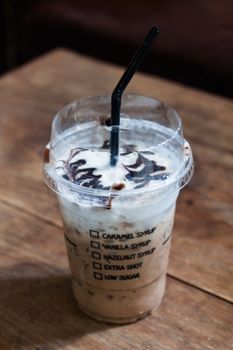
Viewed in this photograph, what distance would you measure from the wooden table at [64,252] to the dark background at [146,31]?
1.26ft

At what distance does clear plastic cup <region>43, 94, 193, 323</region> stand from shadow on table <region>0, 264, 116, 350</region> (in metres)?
0.02

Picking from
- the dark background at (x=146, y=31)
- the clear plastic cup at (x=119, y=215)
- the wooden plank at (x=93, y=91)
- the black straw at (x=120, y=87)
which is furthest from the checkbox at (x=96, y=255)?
the dark background at (x=146, y=31)

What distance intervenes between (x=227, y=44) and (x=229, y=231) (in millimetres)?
862

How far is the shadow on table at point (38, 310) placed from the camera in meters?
0.70

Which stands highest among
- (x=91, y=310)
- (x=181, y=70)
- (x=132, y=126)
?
(x=132, y=126)

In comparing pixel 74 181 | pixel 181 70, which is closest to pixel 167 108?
pixel 74 181

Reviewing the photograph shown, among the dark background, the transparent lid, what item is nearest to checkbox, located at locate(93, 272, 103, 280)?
the transparent lid

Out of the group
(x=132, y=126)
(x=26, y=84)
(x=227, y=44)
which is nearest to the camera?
(x=132, y=126)

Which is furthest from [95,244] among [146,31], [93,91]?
[146,31]

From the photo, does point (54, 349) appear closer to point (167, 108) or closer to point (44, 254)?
point (44, 254)

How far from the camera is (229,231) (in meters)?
0.86

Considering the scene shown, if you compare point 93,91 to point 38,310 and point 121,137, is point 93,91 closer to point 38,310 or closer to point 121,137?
point 121,137

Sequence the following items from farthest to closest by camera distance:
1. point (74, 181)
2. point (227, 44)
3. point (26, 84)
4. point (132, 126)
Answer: point (227, 44), point (26, 84), point (132, 126), point (74, 181)

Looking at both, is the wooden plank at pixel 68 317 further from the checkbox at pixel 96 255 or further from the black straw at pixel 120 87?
the black straw at pixel 120 87
